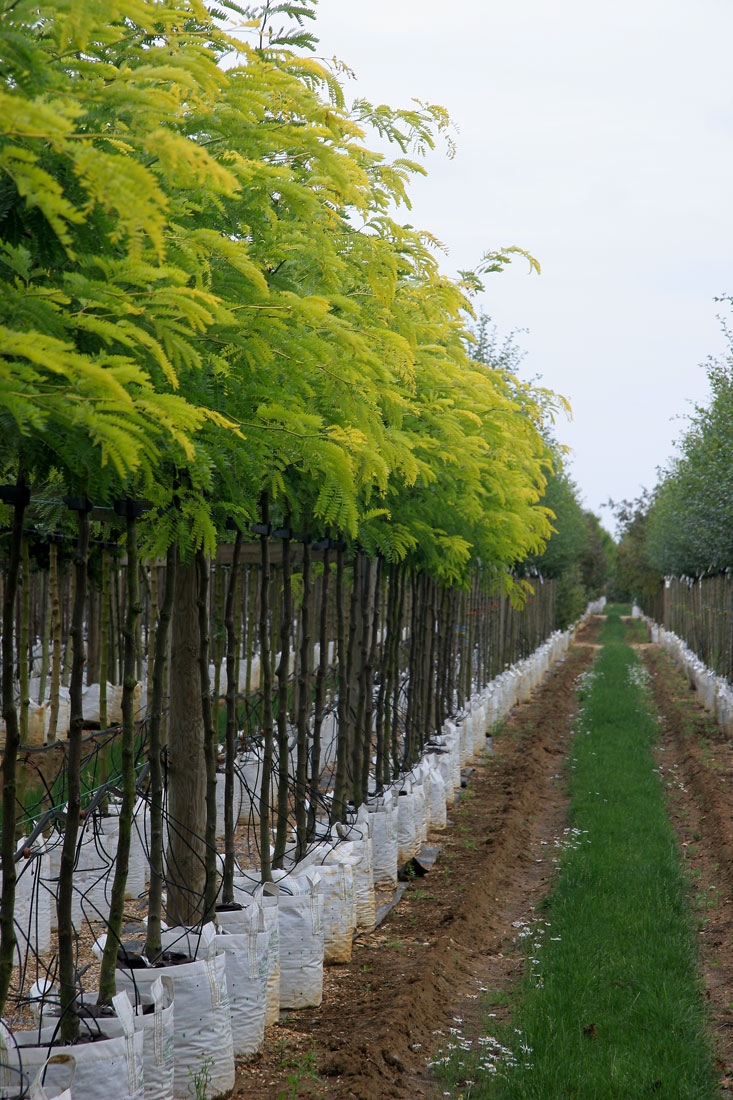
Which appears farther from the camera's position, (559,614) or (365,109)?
(559,614)

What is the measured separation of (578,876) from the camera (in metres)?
8.88

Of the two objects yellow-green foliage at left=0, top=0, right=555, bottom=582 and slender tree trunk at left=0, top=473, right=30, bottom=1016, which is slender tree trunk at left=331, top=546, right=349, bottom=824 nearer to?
yellow-green foliage at left=0, top=0, right=555, bottom=582

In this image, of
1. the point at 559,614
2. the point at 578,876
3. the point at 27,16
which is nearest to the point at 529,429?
the point at 578,876

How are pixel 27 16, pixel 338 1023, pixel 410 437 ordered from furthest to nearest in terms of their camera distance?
pixel 410 437, pixel 338 1023, pixel 27 16

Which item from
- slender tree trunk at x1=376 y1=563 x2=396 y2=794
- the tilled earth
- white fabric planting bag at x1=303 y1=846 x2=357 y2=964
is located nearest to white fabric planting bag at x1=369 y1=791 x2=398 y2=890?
the tilled earth

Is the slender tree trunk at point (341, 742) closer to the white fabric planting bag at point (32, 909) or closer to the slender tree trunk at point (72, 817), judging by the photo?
the white fabric planting bag at point (32, 909)

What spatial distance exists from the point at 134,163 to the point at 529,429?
288 inches

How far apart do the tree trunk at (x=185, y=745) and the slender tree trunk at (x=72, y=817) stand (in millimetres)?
1805

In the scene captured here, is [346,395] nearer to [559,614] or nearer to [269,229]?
[269,229]

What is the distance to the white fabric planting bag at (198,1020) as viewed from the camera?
180 inches

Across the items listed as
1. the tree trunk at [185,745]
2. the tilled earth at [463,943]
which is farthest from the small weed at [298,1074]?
the tree trunk at [185,745]

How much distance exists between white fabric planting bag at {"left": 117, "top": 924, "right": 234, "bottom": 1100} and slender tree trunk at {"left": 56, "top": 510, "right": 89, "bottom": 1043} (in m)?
0.45

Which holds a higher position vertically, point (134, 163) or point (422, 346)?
point (422, 346)

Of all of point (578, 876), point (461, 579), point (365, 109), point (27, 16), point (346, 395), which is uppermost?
point (365, 109)
